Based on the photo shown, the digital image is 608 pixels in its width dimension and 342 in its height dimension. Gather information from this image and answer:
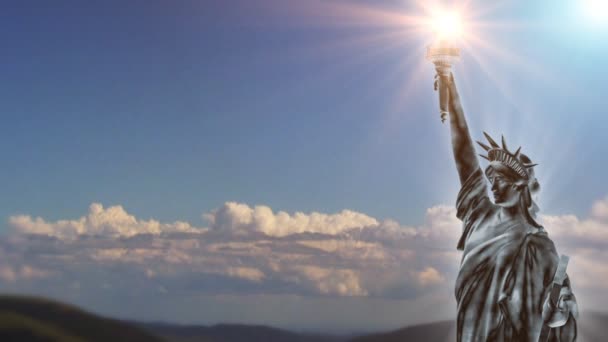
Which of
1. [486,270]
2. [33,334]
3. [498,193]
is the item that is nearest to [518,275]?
[486,270]

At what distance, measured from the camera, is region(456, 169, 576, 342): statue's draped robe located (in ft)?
48.4

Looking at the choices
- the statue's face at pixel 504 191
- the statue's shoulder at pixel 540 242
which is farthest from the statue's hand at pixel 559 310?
the statue's face at pixel 504 191

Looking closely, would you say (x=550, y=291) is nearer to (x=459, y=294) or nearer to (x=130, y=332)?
(x=459, y=294)

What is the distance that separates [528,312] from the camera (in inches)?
580

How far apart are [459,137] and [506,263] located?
2.48 metres

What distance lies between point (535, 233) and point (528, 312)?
4.35ft

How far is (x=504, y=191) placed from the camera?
1550cm

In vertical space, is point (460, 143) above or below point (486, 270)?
above

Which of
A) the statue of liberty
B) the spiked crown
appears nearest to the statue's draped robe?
the statue of liberty

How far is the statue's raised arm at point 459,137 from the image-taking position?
53.0 feet

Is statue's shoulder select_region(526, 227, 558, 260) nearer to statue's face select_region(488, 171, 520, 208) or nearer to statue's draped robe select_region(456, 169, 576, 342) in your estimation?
statue's draped robe select_region(456, 169, 576, 342)

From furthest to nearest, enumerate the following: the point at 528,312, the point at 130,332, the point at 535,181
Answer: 1. the point at 130,332
2. the point at 535,181
3. the point at 528,312

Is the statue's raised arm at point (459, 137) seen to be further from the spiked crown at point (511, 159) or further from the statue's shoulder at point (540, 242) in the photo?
the statue's shoulder at point (540, 242)

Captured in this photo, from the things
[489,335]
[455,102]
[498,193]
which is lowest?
[489,335]
